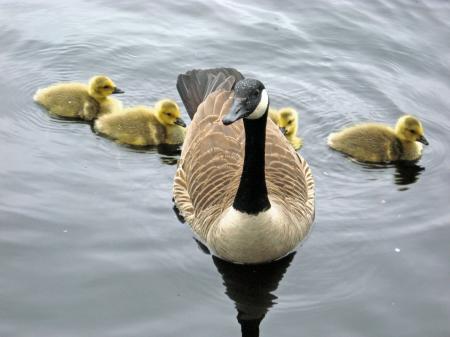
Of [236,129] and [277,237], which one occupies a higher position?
[236,129]

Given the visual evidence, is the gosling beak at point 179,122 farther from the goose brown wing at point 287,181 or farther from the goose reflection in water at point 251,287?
the goose reflection in water at point 251,287

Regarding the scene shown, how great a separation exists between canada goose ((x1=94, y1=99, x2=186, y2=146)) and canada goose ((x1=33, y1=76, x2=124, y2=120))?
8.7 inches

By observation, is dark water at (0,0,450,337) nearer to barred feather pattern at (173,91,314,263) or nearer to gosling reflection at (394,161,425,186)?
gosling reflection at (394,161,425,186)

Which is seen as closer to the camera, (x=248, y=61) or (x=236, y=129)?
(x=236, y=129)

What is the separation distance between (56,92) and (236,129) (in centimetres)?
207

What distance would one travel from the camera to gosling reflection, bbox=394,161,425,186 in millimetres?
7027

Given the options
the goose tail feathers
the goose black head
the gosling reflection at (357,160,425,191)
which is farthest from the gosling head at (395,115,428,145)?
the goose black head

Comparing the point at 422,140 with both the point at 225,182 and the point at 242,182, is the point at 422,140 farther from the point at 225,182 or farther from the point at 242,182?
the point at 242,182

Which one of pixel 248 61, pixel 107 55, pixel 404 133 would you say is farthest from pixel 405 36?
pixel 107 55

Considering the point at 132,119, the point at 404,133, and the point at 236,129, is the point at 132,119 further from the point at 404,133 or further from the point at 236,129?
the point at 404,133

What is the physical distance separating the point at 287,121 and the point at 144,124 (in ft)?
4.17

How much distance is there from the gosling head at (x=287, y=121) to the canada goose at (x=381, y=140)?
40 cm

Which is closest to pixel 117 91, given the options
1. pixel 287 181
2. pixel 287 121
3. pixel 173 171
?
pixel 173 171

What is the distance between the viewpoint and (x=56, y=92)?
300 inches
